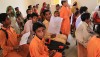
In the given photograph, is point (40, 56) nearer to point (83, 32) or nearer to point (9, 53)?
point (9, 53)

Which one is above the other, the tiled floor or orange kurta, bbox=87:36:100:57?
orange kurta, bbox=87:36:100:57

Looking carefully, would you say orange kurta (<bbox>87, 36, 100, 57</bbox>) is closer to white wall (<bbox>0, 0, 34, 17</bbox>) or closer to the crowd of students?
the crowd of students

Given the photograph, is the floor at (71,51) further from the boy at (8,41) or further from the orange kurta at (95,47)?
the orange kurta at (95,47)

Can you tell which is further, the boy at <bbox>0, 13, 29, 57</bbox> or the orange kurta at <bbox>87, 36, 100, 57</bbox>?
the boy at <bbox>0, 13, 29, 57</bbox>

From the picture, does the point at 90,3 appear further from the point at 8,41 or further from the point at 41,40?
the point at 41,40

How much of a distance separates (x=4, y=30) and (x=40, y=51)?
2.36ft

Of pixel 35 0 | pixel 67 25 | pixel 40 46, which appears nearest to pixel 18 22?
pixel 67 25

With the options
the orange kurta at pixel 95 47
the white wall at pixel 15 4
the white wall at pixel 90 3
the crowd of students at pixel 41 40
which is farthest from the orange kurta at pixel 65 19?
the white wall at pixel 90 3

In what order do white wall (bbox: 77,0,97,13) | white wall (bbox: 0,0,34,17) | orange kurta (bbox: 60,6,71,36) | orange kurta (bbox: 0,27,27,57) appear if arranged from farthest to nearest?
white wall (bbox: 77,0,97,13)
white wall (bbox: 0,0,34,17)
orange kurta (bbox: 60,6,71,36)
orange kurta (bbox: 0,27,27,57)

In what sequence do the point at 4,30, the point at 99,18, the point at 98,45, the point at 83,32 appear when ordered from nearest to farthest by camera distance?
the point at 98,45 < the point at 4,30 < the point at 83,32 < the point at 99,18

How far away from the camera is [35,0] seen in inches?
377

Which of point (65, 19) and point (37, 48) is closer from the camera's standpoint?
point (37, 48)

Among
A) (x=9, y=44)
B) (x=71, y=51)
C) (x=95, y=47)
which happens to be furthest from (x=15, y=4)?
(x=95, y=47)

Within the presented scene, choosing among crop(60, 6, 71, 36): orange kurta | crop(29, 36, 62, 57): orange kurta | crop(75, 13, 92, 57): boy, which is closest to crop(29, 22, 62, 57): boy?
crop(29, 36, 62, 57): orange kurta
